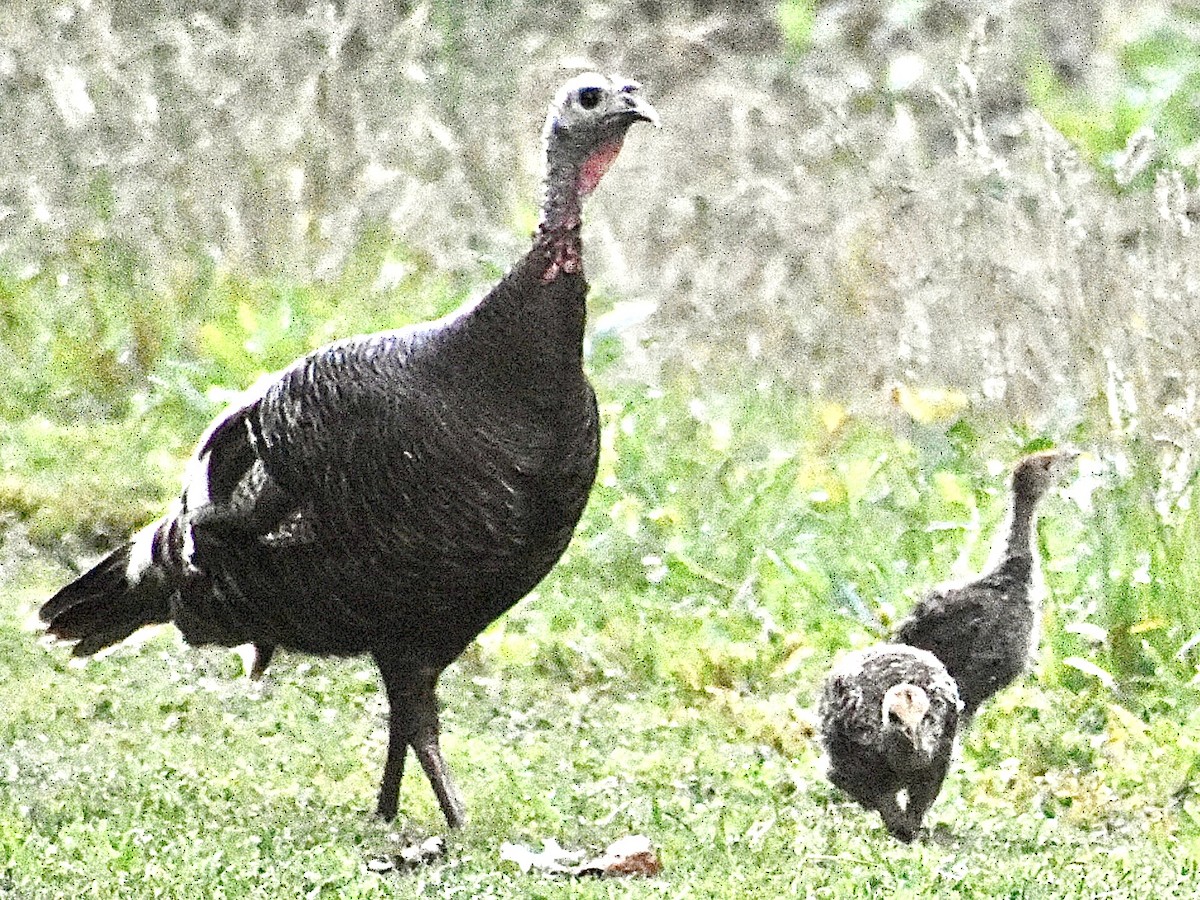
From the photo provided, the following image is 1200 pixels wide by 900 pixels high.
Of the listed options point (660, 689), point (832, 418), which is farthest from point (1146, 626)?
point (832, 418)

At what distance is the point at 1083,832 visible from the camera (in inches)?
239

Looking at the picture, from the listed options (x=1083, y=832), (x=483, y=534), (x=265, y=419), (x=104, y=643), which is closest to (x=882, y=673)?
(x=1083, y=832)

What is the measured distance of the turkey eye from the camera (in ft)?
18.4

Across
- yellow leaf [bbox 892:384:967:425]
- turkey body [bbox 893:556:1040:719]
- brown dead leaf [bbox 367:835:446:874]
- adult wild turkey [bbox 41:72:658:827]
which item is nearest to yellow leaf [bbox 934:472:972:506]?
yellow leaf [bbox 892:384:967:425]

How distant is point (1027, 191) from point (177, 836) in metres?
5.28

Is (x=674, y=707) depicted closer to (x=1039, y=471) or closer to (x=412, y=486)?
(x=1039, y=471)

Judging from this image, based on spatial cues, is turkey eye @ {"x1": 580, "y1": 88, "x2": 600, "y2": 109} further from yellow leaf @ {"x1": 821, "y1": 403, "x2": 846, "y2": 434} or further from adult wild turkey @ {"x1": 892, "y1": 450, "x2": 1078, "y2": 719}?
yellow leaf @ {"x1": 821, "y1": 403, "x2": 846, "y2": 434}

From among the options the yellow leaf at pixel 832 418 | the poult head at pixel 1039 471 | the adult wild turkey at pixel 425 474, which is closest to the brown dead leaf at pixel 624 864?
the adult wild turkey at pixel 425 474

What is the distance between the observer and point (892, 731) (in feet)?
19.4

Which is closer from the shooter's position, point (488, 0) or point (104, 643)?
point (104, 643)

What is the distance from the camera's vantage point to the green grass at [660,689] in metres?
5.54

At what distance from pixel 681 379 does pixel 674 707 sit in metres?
2.97

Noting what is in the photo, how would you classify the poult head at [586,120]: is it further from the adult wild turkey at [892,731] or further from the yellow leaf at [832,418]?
the yellow leaf at [832,418]

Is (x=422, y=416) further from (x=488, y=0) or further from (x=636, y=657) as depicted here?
(x=488, y=0)
